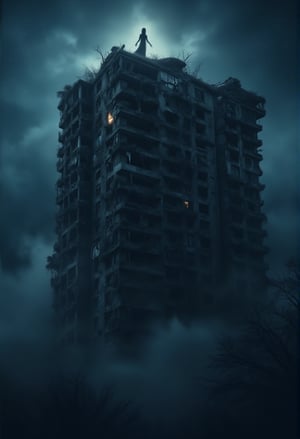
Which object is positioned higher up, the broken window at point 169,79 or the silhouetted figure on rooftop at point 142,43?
the silhouetted figure on rooftop at point 142,43

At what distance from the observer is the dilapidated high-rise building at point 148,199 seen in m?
64.2

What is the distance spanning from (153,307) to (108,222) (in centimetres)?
1203

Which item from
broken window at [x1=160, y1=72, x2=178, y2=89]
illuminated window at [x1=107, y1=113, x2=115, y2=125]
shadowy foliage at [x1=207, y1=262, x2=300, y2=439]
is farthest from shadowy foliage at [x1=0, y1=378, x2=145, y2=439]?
broken window at [x1=160, y1=72, x2=178, y2=89]

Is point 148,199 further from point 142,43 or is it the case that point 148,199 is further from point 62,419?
point 62,419

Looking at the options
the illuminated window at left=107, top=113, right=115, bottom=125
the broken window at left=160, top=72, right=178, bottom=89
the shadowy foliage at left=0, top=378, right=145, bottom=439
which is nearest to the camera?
the shadowy foliage at left=0, top=378, right=145, bottom=439

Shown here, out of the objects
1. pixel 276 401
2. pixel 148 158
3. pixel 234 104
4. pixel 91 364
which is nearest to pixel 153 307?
pixel 91 364

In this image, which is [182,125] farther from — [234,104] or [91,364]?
[91,364]

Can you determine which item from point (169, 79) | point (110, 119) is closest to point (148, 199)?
point (110, 119)

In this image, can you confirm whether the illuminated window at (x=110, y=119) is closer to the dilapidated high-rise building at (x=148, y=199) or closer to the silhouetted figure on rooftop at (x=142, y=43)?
the dilapidated high-rise building at (x=148, y=199)

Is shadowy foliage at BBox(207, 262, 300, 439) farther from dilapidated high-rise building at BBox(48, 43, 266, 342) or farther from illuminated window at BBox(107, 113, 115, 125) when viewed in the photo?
illuminated window at BBox(107, 113, 115, 125)

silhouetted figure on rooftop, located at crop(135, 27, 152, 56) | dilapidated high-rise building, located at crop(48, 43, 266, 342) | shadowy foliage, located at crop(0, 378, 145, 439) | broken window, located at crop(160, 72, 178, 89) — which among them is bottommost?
shadowy foliage, located at crop(0, 378, 145, 439)

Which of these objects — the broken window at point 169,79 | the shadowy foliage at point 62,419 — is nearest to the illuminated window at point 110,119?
the broken window at point 169,79

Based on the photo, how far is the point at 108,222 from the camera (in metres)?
67.0

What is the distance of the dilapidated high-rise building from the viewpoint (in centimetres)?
6419
